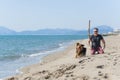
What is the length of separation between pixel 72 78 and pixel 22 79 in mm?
2451

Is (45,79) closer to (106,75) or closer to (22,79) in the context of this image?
(22,79)

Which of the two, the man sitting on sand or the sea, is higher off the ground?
the man sitting on sand

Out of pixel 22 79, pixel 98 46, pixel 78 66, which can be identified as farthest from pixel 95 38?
pixel 22 79

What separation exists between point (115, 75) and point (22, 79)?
3618mm

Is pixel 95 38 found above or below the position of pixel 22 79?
above

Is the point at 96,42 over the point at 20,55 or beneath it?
over

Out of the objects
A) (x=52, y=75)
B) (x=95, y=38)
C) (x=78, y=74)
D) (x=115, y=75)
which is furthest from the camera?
(x=95, y=38)

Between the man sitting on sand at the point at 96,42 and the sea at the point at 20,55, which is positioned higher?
the man sitting on sand at the point at 96,42

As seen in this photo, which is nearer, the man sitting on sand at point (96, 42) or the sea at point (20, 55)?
the man sitting on sand at point (96, 42)

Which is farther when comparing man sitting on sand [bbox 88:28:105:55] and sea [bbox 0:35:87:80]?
sea [bbox 0:35:87:80]

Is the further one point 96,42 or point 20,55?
point 20,55

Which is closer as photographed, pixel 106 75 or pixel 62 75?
pixel 106 75

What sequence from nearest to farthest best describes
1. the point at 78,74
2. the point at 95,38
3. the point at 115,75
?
the point at 115,75 < the point at 78,74 < the point at 95,38

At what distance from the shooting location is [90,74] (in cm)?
1109
